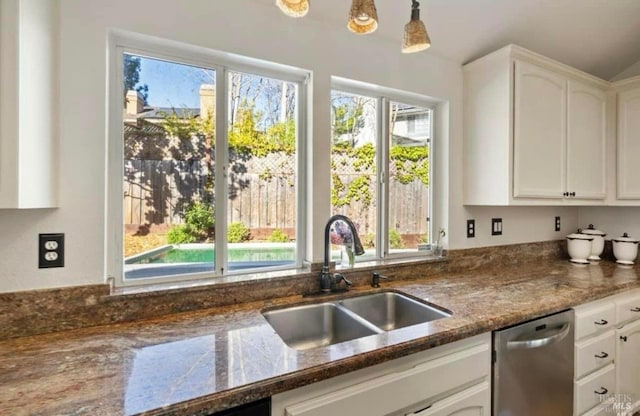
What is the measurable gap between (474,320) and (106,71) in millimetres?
1721

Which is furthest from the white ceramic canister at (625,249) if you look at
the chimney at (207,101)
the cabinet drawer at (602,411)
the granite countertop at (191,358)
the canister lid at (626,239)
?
the chimney at (207,101)

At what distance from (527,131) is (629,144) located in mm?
1098

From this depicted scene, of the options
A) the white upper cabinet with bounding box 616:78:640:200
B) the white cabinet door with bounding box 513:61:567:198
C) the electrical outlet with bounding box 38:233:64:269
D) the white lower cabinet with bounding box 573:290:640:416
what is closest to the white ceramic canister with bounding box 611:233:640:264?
the white upper cabinet with bounding box 616:78:640:200

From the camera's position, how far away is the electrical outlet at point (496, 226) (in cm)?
228

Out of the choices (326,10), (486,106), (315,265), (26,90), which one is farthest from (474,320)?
(26,90)

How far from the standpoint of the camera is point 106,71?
3.94 ft

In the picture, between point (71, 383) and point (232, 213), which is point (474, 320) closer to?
point (232, 213)

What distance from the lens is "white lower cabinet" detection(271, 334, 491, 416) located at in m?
0.90

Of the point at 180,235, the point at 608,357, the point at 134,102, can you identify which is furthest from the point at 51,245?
the point at 608,357

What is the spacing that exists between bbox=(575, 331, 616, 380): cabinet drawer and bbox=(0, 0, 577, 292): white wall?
1.40 meters

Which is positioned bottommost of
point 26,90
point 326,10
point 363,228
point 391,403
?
point 391,403

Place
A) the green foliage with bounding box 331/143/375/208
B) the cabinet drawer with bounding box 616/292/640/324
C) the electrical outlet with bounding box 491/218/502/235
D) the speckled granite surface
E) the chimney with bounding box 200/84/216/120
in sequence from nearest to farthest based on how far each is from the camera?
the speckled granite surface → the chimney with bounding box 200/84/216/120 → the cabinet drawer with bounding box 616/292/640/324 → the green foliage with bounding box 331/143/375/208 → the electrical outlet with bounding box 491/218/502/235

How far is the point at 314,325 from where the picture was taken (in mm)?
1468

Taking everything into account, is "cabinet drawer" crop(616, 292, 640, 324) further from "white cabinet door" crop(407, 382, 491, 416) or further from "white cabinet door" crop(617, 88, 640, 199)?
"white cabinet door" crop(407, 382, 491, 416)
